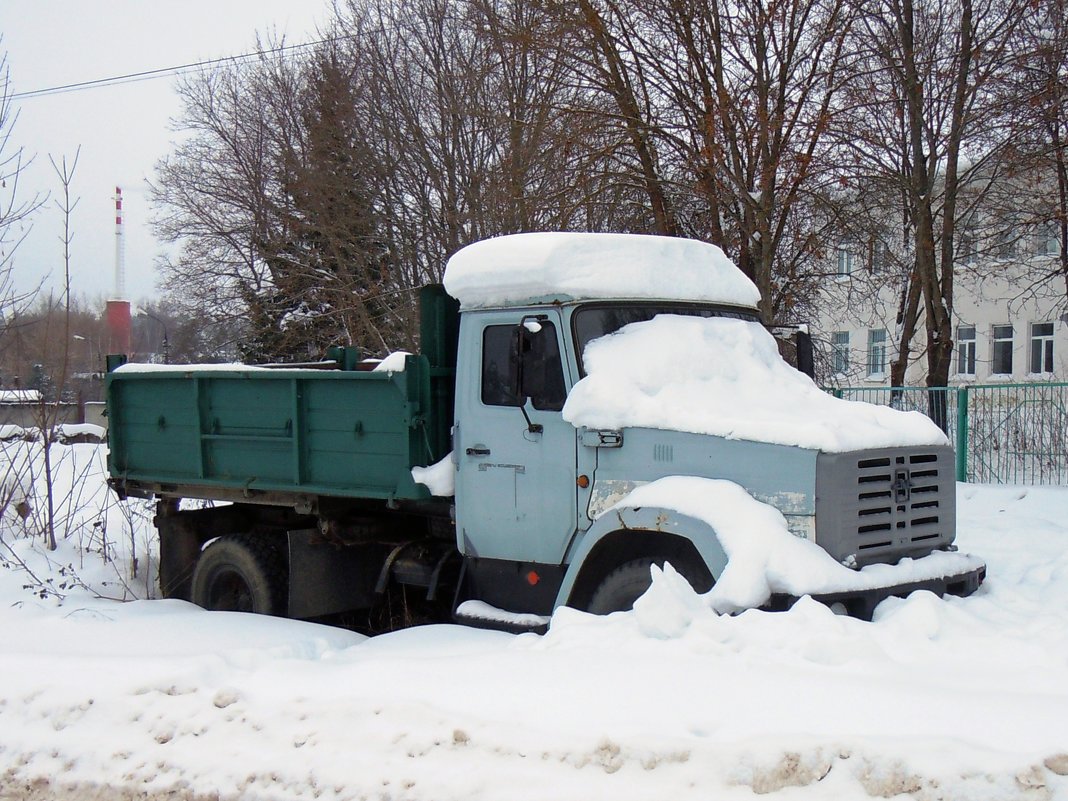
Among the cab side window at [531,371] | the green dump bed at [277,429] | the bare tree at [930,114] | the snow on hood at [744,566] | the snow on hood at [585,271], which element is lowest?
the snow on hood at [744,566]

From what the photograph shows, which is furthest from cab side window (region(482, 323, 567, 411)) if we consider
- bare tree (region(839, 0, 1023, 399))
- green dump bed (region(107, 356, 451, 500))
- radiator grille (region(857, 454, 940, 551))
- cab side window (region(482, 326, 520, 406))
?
bare tree (region(839, 0, 1023, 399))

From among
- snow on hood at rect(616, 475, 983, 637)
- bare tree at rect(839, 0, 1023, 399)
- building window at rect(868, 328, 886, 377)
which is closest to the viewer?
snow on hood at rect(616, 475, 983, 637)

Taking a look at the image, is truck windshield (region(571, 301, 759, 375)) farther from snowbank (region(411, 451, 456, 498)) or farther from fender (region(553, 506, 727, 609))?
snowbank (region(411, 451, 456, 498))

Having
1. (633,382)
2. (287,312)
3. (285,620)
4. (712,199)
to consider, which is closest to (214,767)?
(285,620)

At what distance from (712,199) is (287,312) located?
13881 millimetres

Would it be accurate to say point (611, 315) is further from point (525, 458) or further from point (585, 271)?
point (525, 458)

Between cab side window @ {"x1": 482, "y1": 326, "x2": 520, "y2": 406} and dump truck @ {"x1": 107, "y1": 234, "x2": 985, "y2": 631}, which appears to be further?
cab side window @ {"x1": 482, "y1": 326, "x2": 520, "y2": 406}

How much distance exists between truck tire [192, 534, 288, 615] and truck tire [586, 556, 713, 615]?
2932 mm

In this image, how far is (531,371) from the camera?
5859 mm

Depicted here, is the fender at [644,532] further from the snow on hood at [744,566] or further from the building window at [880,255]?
the building window at [880,255]

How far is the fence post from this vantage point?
12898 millimetres

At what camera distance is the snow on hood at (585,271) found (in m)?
5.86

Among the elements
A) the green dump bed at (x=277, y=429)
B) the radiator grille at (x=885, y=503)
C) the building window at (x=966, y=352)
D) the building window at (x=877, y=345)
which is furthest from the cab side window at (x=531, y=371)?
the building window at (x=966, y=352)

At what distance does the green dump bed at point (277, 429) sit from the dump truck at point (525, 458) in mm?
16
